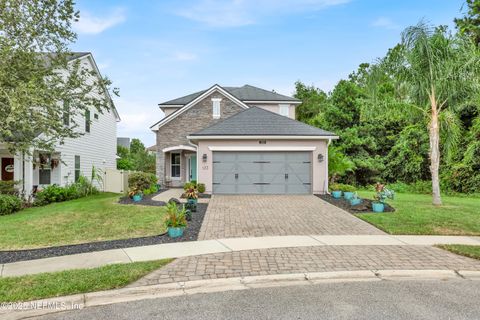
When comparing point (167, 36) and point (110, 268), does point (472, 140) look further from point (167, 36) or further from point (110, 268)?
point (110, 268)

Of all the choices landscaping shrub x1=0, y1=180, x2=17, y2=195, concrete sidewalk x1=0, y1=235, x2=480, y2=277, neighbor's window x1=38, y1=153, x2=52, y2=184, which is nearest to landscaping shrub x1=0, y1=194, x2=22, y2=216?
landscaping shrub x1=0, y1=180, x2=17, y2=195

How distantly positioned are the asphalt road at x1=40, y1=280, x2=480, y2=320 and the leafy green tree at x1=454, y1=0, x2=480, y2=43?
79.0ft

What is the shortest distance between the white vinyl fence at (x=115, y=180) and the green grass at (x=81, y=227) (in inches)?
342

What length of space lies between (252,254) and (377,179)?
2175cm

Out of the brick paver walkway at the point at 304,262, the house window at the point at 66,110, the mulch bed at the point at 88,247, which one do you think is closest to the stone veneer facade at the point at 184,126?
the house window at the point at 66,110

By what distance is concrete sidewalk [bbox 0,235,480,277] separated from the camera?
5.40m

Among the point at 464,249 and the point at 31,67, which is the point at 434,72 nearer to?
the point at 464,249

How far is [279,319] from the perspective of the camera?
3.58 meters

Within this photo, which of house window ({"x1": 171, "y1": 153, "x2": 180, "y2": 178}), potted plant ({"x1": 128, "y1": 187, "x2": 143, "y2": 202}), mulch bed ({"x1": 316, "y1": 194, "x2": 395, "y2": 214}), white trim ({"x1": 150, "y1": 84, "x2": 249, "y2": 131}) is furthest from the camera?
house window ({"x1": 171, "y1": 153, "x2": 180, "y2": 178})

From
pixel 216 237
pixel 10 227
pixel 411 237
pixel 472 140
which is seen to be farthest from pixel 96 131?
pixel 472 140

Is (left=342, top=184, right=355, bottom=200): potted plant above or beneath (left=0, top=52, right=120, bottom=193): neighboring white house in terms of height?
beneath

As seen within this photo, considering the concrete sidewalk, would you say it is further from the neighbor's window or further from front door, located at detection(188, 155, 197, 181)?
front door, located at detection(188, 155, 197, 181)

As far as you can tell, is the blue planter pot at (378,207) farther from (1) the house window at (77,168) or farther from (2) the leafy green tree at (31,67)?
(1) the house window at (77,168)

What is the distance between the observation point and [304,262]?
5.55m
